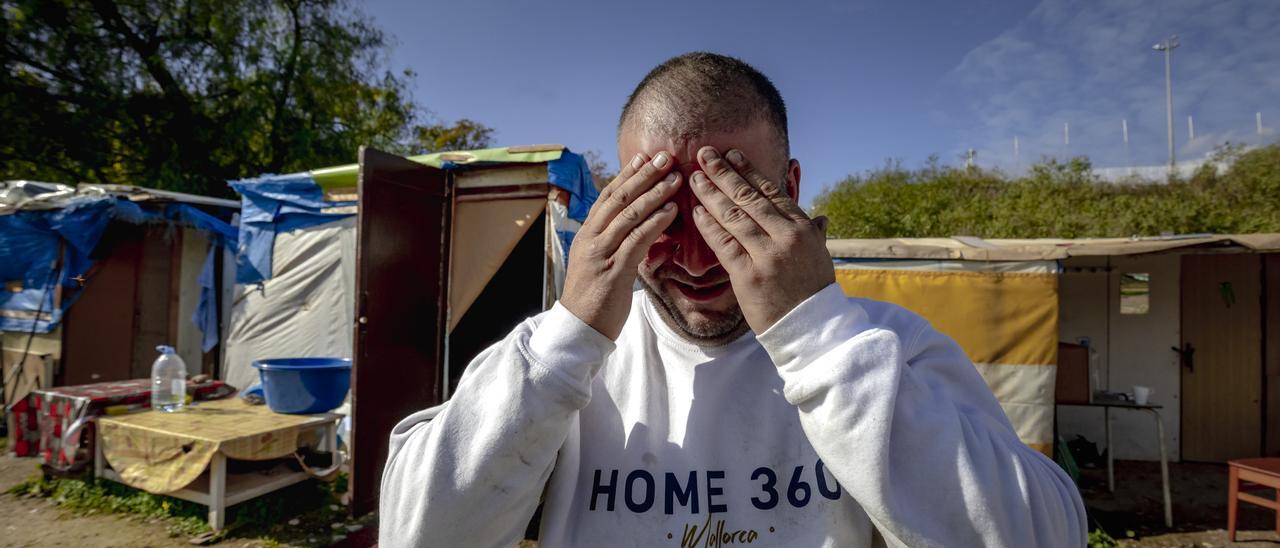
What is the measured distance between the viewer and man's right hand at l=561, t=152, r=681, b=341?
1063 millimetres

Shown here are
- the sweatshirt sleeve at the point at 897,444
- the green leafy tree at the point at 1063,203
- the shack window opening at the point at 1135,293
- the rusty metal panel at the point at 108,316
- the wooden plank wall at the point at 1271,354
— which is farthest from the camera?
the green leafy tree at the point at 1063,203

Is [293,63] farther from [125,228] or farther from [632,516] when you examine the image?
[632,516]

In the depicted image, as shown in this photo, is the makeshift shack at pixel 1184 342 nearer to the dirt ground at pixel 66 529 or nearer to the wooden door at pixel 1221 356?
the wooden door at pixel 1221 356

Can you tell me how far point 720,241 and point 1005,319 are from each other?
633 cm

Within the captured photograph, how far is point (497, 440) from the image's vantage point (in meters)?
1.01

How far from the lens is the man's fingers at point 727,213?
103 centimetres

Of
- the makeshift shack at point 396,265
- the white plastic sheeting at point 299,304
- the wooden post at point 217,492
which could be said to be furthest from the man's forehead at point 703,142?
the white plastic sheeting at point 299,304

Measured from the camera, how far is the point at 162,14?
13531mm

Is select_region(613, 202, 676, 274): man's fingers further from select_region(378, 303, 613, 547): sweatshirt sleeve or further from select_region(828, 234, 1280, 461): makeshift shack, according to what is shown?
select_region(828, 234, 1280, 461): makeshift shack

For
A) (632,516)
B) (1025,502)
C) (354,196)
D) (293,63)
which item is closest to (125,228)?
(354,196)

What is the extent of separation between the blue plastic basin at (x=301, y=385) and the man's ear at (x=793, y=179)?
5.03m

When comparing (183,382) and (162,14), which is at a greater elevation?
(162,14)

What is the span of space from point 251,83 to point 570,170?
12655mm

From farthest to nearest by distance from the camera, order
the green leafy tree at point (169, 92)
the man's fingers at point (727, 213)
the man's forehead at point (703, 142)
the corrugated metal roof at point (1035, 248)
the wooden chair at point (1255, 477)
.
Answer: the green leafy tree at point (169, 92), the corrugated metal roof at point (1035, 248), the wooden chair at point (1255, 477), the man's forehead at point (703, 142), the man's fingers at point (727, 213)
